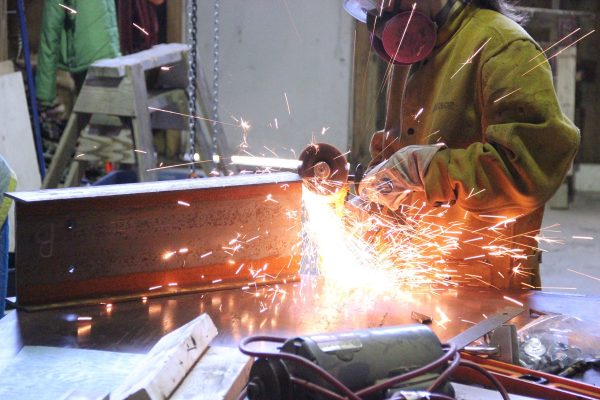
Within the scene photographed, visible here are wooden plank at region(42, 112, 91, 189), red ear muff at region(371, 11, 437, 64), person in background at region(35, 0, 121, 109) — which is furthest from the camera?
person in background at region(35, 0, 121, 109)

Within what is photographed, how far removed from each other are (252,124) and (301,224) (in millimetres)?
5071

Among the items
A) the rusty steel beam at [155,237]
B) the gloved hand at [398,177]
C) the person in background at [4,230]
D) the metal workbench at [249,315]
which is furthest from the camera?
the person in background at [4,230]

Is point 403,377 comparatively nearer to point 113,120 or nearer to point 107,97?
point 107,97

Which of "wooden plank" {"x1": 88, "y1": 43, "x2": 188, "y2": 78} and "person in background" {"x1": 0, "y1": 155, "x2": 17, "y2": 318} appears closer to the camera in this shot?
"person in background" {"x1": 0, "y1": 155, "x2": 17, "y2": 318}

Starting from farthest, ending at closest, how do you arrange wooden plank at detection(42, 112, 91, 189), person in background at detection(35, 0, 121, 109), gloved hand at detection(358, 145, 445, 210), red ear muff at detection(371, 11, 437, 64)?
person in background at detection(35, 0, 121, 109) → wooden plank at detection(42, 112, 91, 189) → red ear muff at detection(371, 11, 437, 64) → gloved hand at detection(358, 145, 445, 210)

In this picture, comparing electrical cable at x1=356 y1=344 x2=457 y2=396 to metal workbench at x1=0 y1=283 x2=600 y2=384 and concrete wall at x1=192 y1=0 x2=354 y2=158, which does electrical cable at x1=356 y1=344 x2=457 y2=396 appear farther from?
concrete wall at x1=192 y1=0 x2=354 y2=158

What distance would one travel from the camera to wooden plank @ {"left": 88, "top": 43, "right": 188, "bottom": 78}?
4.62 meters

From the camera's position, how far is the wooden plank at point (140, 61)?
462 cm

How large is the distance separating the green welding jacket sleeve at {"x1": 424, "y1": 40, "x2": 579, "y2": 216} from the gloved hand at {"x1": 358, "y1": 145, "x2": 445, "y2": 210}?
38 mm

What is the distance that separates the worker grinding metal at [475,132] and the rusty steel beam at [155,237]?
33 cm

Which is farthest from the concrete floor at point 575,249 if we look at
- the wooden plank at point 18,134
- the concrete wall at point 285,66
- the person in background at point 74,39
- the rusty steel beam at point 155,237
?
the wooden plank at point 18,134

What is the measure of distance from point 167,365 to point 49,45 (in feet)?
15.3

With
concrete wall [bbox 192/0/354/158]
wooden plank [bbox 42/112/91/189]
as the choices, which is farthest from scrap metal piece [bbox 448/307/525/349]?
concrete wall [bbox 192/0/354/158]

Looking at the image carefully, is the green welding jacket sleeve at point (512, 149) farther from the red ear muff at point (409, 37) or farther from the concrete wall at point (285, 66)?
the concrete wall at point (285, 66)
